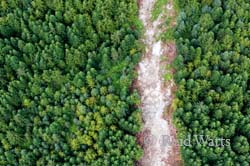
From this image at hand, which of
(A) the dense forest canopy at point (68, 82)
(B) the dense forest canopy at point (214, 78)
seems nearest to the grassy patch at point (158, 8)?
(A) the dense forest canopy at point (68, 82)

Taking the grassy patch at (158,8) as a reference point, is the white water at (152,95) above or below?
below

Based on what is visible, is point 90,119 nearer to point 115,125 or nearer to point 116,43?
point 115,125

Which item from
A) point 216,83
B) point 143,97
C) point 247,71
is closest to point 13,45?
point 143,97

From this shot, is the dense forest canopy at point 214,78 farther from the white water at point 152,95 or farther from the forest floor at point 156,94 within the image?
the white water at point 152,95

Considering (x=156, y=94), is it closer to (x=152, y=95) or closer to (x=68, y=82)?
(x=152, y=95)

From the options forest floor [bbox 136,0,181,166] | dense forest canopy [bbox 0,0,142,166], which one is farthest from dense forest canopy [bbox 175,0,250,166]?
dense forest canopy [bbox 0,0,142,166]

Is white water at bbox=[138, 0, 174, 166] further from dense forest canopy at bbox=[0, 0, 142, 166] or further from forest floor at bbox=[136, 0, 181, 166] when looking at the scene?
dense forest canopy at bbox=[0, 0, 142, 166]

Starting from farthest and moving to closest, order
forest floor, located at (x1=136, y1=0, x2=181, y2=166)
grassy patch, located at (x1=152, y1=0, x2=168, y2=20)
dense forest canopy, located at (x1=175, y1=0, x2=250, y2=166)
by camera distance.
Result: grassy patch, located at (x1=152, y1=0, x2=168, y2=20)
forest floor, located at (x1=136, y1=0, x2=181, y2=166)
dense forest canopy, located at (x1=175, y1=0, x2=250, y2=166)
